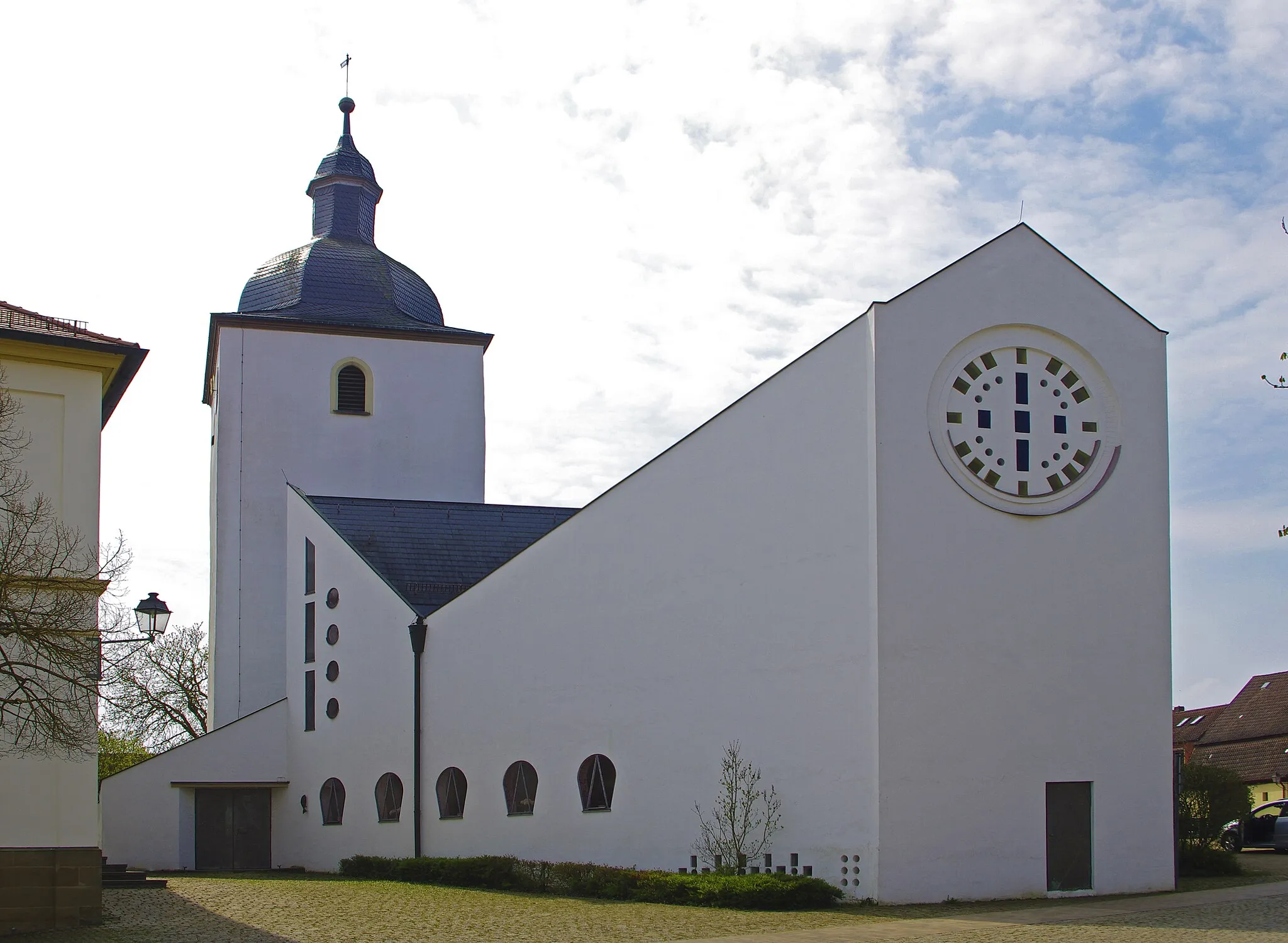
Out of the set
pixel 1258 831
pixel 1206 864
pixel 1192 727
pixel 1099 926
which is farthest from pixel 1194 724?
pixel 1099 926

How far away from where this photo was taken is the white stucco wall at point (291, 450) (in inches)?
1380

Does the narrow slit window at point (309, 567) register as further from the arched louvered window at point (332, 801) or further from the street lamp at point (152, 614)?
the street lamp at point (152, 614)

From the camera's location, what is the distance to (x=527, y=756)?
24.1 metres

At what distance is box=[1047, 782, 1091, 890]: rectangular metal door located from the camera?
19375 millimetres

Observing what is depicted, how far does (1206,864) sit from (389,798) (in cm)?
1392

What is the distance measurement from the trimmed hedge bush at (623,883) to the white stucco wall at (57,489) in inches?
247

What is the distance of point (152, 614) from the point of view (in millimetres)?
20594

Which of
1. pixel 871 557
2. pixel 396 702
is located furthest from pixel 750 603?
pixel 396 702

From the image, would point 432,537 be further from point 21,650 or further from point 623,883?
point 21,650

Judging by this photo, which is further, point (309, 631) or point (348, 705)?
point (309, 631)

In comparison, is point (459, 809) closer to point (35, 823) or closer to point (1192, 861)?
point (35, 823)

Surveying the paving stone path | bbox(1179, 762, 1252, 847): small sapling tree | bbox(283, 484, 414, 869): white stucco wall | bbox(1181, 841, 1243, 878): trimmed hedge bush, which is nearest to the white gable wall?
bbox(283, 484, 414, 869): white stucco wall

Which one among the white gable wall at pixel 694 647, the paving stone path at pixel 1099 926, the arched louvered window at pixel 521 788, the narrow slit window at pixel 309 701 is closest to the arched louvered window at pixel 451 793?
the white gable wall at pixel 694 647

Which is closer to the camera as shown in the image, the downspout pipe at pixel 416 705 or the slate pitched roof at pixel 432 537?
the downspout pipe at pixel 416 705
